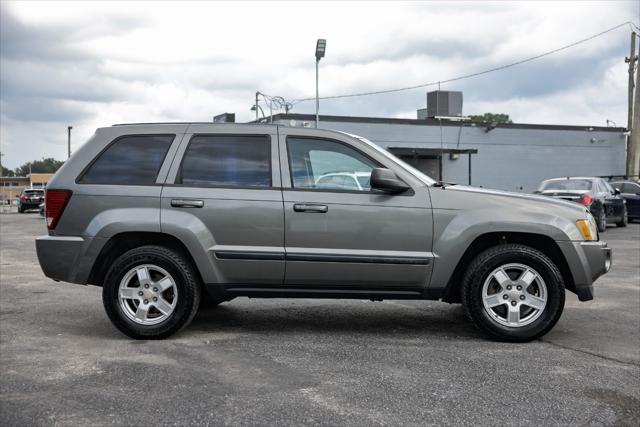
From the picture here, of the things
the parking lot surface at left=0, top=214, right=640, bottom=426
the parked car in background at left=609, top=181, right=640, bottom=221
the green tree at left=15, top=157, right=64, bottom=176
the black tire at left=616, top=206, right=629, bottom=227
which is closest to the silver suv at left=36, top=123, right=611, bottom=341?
the parking lot surface at left=0, top=214, right=640, bottom=426

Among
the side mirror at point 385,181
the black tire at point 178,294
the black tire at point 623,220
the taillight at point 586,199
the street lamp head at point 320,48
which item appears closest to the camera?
the side mirror at point 385,181

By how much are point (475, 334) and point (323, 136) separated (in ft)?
7.20

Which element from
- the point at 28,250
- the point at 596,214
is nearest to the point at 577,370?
the point at 28,250

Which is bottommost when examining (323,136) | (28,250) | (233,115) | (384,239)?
(28,250)

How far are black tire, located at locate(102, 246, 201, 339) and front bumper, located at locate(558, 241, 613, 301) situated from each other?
3.15 meters

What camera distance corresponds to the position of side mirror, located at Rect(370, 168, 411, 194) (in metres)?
5.34

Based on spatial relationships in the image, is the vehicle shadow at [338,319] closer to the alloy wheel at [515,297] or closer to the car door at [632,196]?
the alloy wheel at [515,297]

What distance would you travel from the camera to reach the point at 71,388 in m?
4.11

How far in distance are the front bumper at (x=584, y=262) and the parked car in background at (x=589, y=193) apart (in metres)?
10.2

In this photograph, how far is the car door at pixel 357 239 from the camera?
5434mm

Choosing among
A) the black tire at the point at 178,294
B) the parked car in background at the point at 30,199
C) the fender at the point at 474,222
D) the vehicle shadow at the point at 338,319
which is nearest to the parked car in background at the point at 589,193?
the vehicle shadow at the point at 338,319

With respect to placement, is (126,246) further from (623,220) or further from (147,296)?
(623,220)

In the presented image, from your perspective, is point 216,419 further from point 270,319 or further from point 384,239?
point 270,319

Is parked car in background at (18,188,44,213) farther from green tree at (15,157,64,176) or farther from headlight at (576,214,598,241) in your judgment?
green tree at (15,157,64,176)
